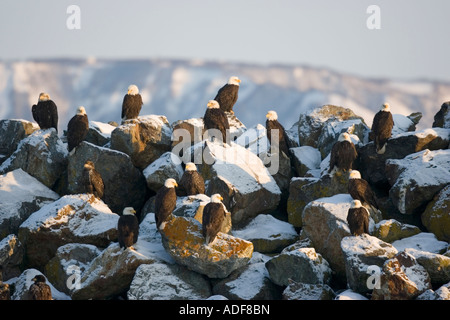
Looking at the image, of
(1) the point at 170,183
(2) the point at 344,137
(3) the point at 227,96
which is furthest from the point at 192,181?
(3) the point at 227,96

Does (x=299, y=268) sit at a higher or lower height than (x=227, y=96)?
lower

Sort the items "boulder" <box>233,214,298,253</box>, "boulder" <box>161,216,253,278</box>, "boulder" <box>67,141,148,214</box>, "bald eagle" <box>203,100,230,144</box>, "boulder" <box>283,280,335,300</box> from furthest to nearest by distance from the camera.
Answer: "bald eagle" <box>203,100,230,144</box> < "boulder" <box>67,141,148,214</box> < "boulder" <box>233,214,298,253</box> < "boulder" <box>161,216,253,278</box> < "boulder" <box>283,280,335,300</box>

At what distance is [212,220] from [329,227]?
96.3 inches

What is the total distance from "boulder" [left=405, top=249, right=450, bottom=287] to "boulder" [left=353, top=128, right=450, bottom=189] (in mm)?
4311

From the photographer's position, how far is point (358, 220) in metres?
17.2

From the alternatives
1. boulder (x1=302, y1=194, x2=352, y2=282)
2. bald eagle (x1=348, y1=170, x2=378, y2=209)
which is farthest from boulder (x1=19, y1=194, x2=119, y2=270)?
bald eagle (x1=348, y1=170, x2=378, y2=209)

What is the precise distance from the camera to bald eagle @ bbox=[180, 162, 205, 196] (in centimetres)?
1944

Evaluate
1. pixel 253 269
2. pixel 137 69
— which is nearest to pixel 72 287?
pixel 253 269

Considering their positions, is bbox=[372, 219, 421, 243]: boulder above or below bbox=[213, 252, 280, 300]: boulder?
above

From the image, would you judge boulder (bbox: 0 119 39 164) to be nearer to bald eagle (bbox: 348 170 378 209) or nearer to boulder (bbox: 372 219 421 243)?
bald eagle (bbox: 348 170 378 209)

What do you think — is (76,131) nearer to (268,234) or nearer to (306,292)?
(268,234)
